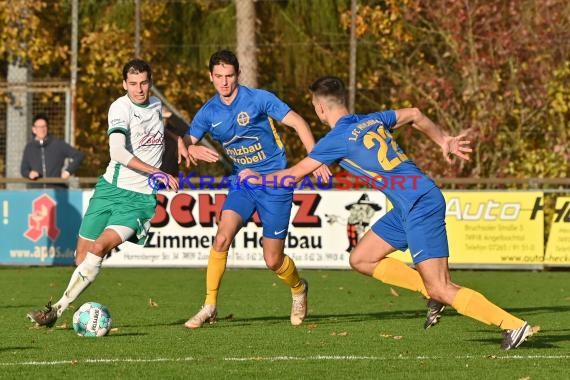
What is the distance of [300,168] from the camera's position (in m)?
8.59

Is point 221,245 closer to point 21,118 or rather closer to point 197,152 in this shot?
point 197,152

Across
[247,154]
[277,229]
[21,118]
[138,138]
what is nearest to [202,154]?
[138,138]

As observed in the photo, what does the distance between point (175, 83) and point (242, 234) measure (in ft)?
19.0

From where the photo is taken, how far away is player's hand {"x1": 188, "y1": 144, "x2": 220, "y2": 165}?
32.7ft

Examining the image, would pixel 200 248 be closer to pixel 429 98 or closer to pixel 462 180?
pixel 462 180

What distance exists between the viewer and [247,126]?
1064 cm

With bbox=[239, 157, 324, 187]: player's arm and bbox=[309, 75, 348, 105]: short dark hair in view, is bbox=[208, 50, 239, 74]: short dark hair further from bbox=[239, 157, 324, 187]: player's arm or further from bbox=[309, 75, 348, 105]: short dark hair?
bbox=[239, 157, 324, 187]: player's arm

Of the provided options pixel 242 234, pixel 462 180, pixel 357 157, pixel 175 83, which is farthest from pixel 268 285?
pixel 175 83

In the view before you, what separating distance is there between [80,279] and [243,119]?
1833mm

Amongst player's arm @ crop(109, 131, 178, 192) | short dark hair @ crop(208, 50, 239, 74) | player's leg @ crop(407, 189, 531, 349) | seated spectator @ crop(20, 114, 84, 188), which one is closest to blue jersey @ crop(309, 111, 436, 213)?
player's leg @ crop(407, 189, 531, 349)

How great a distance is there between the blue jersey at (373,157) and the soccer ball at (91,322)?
2155 millimetres

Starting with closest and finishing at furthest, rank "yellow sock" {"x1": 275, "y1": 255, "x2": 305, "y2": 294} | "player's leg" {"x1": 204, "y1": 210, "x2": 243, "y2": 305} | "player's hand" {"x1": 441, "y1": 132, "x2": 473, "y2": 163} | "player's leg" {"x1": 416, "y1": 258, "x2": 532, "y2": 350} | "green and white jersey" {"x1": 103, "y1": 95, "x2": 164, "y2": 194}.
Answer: "player's leg" {"x1": 416, "y1": 258, "x2": 532, "y2": 350}, "player's hand" {"x1": 441, "y1": 132, "x2": 473, "y2": 163}, "green and white jersey" {"x1": 103, "y1": 95, "x2": 164, "y2": 194}, "player's leg" {"x1": 204, "y1": 210, "x2": 243, "y2": 305}, "yellow sock" {"x1": 275, "y1": 255, "x2": 305, "y2": 294}

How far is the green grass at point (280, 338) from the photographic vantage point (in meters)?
7.73

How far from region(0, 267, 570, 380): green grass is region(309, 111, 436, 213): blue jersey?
41.6 inches
